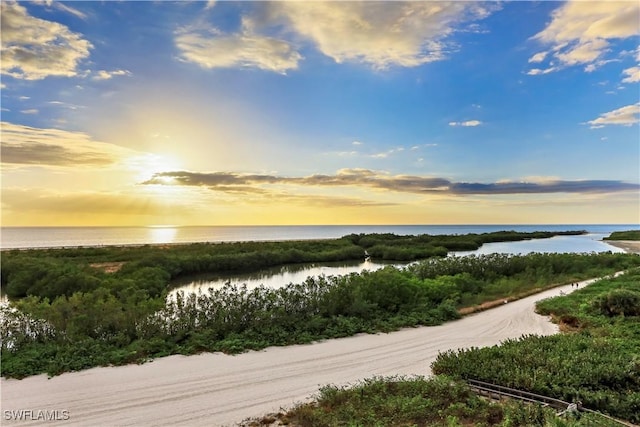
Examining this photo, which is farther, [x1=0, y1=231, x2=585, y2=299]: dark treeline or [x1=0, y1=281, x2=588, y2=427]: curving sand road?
[x1=0, y1=231, x2=585, y2=299]: dark treeline

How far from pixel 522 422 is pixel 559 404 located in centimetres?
134

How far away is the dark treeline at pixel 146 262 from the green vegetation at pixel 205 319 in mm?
3078

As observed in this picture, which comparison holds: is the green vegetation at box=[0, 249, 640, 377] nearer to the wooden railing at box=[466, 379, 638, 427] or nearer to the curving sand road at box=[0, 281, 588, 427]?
the curving sand road at box=[0, 281, 588, 427]

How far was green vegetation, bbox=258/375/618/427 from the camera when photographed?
639 centimetres

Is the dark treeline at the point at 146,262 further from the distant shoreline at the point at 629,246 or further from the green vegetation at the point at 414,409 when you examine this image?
the distant shoreline at the point at 629,246

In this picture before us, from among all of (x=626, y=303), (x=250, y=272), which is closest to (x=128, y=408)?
(x=626, y=303)

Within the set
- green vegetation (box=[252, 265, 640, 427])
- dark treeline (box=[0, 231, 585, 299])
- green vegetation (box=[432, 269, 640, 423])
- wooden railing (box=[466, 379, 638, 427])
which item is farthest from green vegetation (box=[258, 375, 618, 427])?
dark treeline (box=[0, 231, 585, 299])

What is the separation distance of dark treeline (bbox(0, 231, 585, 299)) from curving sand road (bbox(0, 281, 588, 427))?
6.33 meters

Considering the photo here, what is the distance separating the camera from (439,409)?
701 cm

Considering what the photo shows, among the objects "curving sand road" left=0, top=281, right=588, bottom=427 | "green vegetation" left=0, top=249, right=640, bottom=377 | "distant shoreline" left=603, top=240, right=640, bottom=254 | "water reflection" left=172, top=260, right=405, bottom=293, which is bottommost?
"distant shoreline" left=603, top=240, right=640, bottom=254

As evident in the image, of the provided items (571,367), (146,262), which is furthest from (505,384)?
(146,262)

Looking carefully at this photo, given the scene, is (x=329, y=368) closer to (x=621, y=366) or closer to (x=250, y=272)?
(x=621, y=366)

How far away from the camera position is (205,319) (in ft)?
39.2

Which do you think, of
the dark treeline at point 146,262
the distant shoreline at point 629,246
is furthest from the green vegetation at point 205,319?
the distant shoreline at point 629,246
